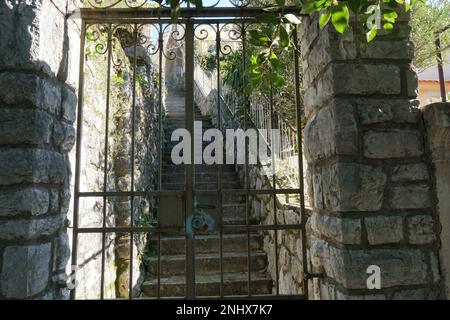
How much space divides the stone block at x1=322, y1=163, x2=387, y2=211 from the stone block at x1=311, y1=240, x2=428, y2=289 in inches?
8.7

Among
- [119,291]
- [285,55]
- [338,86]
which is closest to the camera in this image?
[338,86]

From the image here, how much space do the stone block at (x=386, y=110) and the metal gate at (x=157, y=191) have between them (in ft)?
1.76

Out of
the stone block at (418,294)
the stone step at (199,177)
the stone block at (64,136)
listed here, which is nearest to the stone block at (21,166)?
the stone block at (64,136)

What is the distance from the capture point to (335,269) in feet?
5.26

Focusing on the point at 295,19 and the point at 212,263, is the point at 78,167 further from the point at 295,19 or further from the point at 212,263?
the point at 212,263

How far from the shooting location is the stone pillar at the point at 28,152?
58.4 inches

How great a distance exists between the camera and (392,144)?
1616 mm

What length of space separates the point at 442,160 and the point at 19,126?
2.13 metres

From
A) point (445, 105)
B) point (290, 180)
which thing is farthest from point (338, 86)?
point (290, 180)

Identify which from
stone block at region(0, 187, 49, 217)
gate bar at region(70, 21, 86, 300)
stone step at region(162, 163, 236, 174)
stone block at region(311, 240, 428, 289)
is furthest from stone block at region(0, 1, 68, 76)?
stone step at region(162, 163, 236, 174)

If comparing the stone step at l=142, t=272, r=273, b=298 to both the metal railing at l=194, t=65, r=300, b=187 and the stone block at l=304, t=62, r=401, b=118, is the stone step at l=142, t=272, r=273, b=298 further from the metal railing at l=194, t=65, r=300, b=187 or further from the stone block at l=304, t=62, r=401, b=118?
the stone block at l=304, t=62, r=401, b=118

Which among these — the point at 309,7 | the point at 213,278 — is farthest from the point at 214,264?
the point at 309,7
